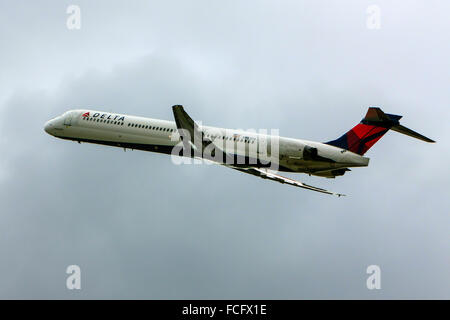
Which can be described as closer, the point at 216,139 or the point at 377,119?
the point at 377,119

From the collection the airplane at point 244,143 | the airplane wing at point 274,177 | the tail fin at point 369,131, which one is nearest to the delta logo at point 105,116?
the airplane at point 244,143

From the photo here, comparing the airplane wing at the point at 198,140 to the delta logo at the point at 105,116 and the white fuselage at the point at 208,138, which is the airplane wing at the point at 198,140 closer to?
the white fuselage at the point at 208,138

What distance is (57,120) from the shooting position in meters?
64.1

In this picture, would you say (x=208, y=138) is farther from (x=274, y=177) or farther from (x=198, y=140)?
(x=274, y=177)

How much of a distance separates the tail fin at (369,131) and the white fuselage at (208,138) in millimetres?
612

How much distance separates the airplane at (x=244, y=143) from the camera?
53.6 metres

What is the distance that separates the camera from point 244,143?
184 ft

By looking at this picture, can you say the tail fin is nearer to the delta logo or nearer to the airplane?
the airplane

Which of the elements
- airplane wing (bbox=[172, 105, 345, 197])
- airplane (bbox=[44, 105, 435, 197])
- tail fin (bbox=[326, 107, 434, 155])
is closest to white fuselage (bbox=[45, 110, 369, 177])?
airplane (bbox=[44, 105, 435, 197])

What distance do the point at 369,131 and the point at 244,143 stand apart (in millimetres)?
9046

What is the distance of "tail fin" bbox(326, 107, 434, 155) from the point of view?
52.7 meters
